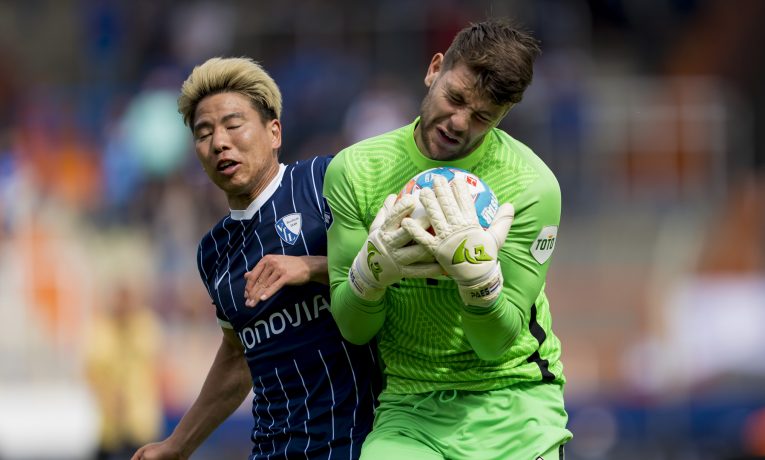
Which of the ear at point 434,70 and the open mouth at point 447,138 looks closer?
the open mouth at point 447,138

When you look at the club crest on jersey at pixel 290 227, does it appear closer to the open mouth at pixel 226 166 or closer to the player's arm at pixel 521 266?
the open mouth at pixel 226 166

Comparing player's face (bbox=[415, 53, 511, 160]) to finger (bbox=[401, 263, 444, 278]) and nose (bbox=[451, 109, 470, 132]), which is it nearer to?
nose (bbox=[451, 109, 470, 132])

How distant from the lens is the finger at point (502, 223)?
4.50 metres

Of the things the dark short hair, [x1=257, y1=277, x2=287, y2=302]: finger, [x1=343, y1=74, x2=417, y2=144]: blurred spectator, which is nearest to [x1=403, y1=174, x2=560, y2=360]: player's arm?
the dark short hair

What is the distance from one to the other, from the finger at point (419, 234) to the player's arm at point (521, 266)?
0.42 m

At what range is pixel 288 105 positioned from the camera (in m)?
14.6

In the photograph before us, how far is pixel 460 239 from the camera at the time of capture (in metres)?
4.36

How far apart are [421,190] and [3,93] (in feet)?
42.9

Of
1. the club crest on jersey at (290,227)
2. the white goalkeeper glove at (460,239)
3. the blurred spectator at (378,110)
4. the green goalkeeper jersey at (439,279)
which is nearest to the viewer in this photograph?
the white goalkeeper glove at (460,239)

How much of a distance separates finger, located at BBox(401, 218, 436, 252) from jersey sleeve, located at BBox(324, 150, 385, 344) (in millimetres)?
486

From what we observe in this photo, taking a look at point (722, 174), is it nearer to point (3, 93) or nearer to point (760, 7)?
point (760, 7)

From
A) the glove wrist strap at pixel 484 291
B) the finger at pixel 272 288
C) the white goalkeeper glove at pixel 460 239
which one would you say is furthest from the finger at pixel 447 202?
the finger at pixel 272 288

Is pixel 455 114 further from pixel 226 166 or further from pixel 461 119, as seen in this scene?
pixel 226 166

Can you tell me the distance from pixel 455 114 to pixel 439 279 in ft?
2.07
